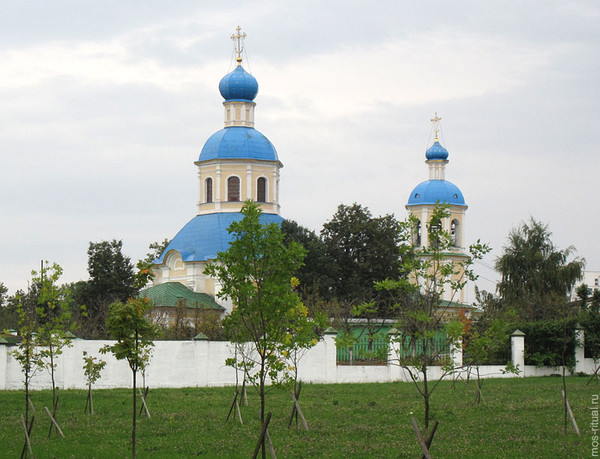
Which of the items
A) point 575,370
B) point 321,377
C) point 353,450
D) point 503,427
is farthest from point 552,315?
point 353,450

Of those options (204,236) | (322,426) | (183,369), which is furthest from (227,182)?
(322,426)

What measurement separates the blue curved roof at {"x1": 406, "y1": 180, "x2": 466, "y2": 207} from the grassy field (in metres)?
38.3

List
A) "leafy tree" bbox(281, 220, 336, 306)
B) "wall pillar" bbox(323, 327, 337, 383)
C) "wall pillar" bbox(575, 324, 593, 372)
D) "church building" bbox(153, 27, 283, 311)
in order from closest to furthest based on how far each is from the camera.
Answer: "wall pillar" bbox(323, 327, 337, 383)
"wall pillar" bbox(575, 324, 593, 372)
"leafy tree" bbox(281, 220, 336, 306)
"church building" bbox(153, 27, 283, 311)

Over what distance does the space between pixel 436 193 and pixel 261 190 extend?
14399mm

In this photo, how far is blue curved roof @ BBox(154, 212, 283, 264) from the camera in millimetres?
48906

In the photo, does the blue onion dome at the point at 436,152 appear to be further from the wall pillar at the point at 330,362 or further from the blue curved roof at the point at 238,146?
the wall pillar at the point at 330,362

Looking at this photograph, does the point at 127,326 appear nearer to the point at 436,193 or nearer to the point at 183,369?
the point at 183,369

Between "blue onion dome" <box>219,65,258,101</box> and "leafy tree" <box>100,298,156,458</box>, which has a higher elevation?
"blue onion dome" <box>219,65,258,101</box>

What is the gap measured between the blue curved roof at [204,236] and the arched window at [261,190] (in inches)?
47.4

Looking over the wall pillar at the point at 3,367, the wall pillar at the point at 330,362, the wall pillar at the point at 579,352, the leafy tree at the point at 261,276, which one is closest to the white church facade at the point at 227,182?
the wall pillar at the point at 579,352

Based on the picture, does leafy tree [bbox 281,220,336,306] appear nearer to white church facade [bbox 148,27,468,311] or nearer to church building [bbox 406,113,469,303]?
white church facade [bbox 148,27,468,311]

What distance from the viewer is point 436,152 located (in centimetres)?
6278

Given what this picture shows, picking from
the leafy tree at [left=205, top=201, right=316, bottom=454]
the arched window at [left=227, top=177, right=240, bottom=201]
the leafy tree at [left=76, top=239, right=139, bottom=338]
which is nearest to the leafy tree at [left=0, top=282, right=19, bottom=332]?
the leafy tree at [left=76, top=239, right=139, bottom=338]

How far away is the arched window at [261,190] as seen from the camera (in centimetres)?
5184
